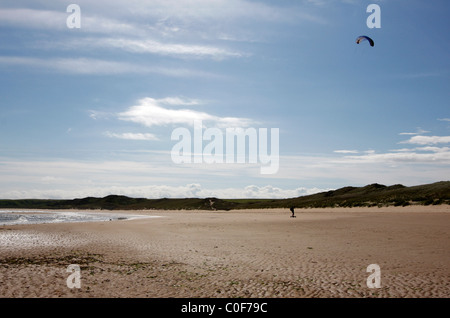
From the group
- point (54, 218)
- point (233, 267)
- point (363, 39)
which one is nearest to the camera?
point (233, 267)

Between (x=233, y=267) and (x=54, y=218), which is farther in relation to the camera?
(x=54, y=218)

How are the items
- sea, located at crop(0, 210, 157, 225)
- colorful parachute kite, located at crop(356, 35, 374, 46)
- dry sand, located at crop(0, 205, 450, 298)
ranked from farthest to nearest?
1. sea, located at crop(0, 210, 157, 225)
2. colorful parachute kite, located at crop(356, 35, 374, 46)
3. dry sand, located at crop(0, 205, 450, 298)

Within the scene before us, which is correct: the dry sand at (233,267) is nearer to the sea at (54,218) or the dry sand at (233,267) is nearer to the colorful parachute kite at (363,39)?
the colorful parachute kite at (363,39)

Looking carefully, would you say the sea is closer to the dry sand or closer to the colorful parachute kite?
the dry sand

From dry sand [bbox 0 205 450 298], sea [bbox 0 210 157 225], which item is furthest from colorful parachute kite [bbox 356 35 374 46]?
sea [bbox 0 210 157 225]

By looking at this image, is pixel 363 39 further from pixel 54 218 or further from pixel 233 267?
pixel 54 218

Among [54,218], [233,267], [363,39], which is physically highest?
[363,39]

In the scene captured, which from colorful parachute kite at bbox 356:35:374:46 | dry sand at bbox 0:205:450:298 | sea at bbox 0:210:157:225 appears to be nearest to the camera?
dry sand at bbox 0:205:450:298

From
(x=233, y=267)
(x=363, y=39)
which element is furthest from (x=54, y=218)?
(x=363, y=39)

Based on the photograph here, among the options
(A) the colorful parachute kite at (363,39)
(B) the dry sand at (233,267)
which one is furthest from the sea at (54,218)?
(A) the colorful parachute kite at (363,39)

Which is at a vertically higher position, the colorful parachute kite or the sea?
the colorful parachute kite
